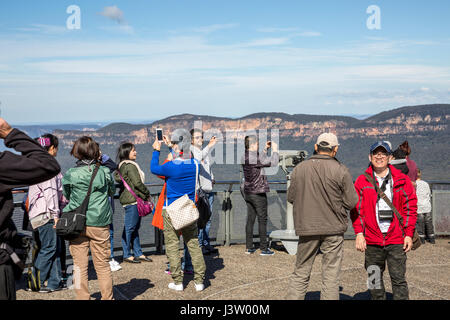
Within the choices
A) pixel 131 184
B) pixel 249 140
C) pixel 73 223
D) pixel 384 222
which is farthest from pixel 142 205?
pixel 384 222

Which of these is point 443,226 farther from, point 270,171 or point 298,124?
point 298,124

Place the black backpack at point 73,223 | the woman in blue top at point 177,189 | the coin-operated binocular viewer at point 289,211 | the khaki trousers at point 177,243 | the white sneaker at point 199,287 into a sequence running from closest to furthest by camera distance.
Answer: the black backpack at point 73,223
the woman in blue top at point 177,189
the khaki trousers at point 177,243
the white sneaker at point 199,287
the coin-operated binocular viewer at point 289,211

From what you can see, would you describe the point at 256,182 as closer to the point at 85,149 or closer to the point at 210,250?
the point at 210,250

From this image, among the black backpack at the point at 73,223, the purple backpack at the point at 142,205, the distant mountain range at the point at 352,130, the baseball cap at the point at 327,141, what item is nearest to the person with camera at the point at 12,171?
the black backpack at the point at 73,223

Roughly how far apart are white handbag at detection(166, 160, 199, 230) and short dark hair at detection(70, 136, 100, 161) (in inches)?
47.1

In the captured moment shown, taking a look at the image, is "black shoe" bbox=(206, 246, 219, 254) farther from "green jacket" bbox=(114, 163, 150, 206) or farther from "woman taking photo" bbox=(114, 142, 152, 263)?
"green jacket" bbox=(114, 163, 150, 206)

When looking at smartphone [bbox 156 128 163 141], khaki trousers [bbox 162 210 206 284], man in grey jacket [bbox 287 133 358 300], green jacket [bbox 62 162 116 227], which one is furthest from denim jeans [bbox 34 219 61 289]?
man in grey jacket [bbox 287 133 358 300]

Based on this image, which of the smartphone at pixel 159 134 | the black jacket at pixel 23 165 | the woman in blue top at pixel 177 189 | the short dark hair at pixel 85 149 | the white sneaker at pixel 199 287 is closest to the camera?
the black jacket at pixel 23 165

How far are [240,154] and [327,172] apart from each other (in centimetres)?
355

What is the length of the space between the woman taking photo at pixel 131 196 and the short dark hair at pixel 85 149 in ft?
7.34

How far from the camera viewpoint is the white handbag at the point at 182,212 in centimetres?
591

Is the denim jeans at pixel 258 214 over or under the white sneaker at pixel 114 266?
over

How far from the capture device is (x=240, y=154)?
8.15 metres

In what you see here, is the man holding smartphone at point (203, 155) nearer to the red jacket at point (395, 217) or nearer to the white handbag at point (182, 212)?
the white handbag at point (182, 212)
